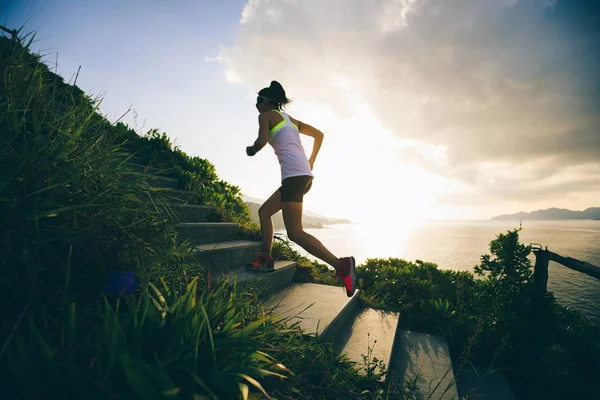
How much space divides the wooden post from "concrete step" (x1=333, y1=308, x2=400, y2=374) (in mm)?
1648

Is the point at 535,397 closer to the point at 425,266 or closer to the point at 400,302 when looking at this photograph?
the point at 400,302

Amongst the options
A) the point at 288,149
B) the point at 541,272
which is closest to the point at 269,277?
the point at 288,149

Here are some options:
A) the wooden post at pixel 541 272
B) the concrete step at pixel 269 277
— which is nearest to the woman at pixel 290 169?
the concrete step at pixel 269 277

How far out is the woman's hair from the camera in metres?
3.07

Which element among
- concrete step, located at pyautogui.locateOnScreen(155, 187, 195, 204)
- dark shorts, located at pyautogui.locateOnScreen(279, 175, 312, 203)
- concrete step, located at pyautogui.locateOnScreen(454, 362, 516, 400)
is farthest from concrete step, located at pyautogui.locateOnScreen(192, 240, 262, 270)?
concrete step, located at pyautogui.locateOnScreen(454, 362, 516, 400)

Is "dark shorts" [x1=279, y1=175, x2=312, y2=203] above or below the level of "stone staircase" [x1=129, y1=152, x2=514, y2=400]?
above

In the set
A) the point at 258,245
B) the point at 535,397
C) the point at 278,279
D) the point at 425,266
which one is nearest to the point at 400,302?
the point at 425,266

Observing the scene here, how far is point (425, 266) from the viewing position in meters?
4.60

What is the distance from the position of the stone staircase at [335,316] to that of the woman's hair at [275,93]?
4.78ft

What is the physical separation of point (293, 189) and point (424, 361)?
2.13 meters

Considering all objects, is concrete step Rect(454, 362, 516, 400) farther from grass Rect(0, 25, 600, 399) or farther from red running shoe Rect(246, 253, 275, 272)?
red running shoe Rect(246, 253, 275, 272)

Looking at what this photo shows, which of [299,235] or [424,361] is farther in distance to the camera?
[299,235]

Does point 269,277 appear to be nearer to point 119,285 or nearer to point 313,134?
point 313,134

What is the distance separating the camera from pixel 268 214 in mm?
3207
